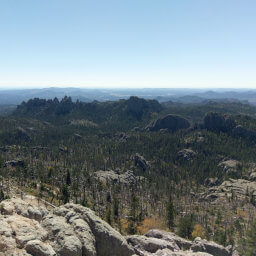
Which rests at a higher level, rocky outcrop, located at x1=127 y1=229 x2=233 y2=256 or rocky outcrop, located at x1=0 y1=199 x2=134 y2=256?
rocky outcrop, located at x1=0 y1=199 x2=134 y2=256

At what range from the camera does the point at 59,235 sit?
1422 inches

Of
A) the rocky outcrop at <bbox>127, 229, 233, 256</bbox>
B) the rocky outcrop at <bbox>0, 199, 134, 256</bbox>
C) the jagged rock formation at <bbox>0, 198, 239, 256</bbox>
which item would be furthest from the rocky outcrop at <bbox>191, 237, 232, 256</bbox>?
the rocky outcrop at <bbox>0, 199, 134, 256</bbox>

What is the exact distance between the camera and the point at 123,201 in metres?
165

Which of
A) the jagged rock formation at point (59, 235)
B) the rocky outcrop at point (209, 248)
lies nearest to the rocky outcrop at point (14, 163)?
the jagged rock formation at point (59, 235)

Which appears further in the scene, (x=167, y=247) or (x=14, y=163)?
(x=14, y=163)

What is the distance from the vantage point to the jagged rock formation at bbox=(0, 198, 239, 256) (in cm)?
3161

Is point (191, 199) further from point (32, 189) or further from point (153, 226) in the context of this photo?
point (32, 189)

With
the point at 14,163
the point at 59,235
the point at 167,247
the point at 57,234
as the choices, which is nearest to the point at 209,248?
the point at 167,247

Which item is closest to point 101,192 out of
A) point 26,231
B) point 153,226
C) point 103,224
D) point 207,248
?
point 153,226

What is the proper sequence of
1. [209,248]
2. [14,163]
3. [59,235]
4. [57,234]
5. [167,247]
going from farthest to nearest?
1. [14,163]
2. [209,248]
3. [167,247]
4. [57,234]
5. [59,235]

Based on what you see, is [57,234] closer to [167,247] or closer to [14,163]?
[167,247]

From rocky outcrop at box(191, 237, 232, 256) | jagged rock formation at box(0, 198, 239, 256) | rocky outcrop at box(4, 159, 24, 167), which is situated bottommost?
rocky outcrop at box(4, 159, 24, 167)

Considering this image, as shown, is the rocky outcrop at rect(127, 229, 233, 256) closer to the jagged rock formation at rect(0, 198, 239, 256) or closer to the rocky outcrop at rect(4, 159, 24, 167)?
the jagged rock formation at rect(0, 198, 239, 256)

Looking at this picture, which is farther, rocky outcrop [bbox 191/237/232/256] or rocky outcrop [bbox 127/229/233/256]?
rocky outcrop [bbox 191/237/232/256]
